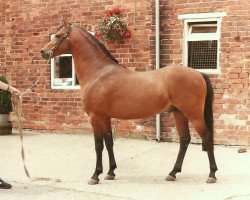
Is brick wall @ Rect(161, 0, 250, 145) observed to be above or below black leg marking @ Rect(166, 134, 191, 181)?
above

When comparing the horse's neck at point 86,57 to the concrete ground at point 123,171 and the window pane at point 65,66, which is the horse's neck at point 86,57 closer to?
the concrete ground at point 123,171

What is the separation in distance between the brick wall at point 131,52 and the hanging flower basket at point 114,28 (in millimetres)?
153

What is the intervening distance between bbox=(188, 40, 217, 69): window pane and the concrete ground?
5.63 feet

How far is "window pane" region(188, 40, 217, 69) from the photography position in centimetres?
938

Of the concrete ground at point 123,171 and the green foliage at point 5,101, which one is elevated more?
the green foliage at point 5,101

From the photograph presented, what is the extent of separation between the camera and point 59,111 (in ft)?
37.1

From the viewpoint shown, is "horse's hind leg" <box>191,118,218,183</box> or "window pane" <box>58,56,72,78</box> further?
"window pane" <box>58,56,72,78</box>

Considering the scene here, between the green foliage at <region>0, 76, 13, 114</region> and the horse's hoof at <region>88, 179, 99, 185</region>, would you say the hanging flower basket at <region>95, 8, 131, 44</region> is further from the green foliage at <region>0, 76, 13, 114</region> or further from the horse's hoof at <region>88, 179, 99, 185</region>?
the horse's hoof at <region>88, 179, 99, 185</region>

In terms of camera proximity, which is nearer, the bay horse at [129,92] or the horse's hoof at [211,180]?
the horse's hoof at [211,180]

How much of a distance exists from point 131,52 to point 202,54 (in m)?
1.64

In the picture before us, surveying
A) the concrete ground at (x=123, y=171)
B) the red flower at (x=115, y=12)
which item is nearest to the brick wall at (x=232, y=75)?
the concrete ground at (x=123, y=171)

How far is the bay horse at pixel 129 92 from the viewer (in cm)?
645

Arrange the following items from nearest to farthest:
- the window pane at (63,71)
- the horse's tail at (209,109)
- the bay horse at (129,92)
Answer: the bay horse at (129,92) < the horse's tail at (209,109) < the window pane at (63,71)

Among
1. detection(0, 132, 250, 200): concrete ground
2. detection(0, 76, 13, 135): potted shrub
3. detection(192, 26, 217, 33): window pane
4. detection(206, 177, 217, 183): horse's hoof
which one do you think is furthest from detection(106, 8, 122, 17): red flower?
detection(206, 177, 217, 183): horse's hoof
